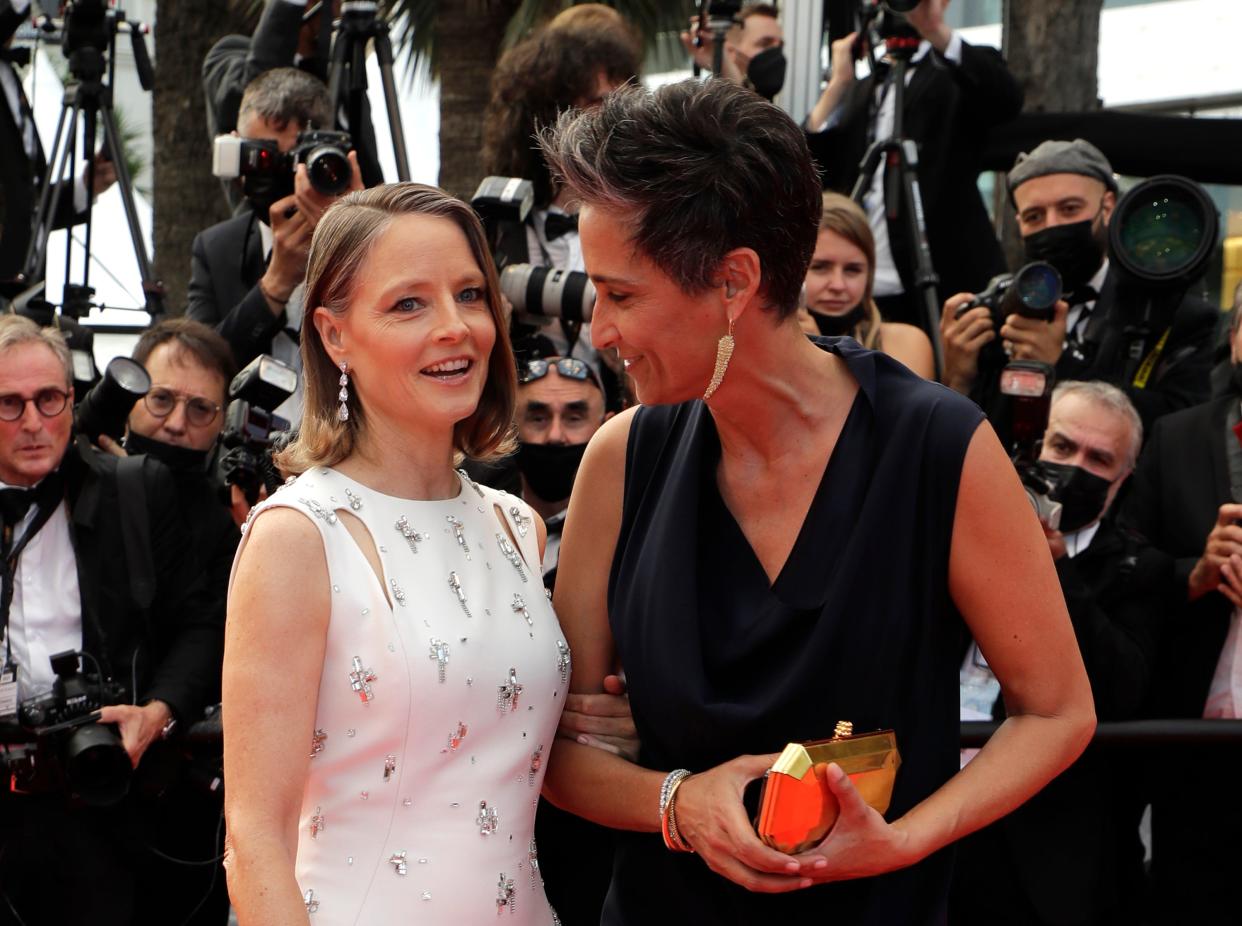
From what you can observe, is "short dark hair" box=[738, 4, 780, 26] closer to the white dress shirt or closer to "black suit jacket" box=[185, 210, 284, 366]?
"black suit jacket" box=[185, 210, 284, 366]

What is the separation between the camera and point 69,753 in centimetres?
360

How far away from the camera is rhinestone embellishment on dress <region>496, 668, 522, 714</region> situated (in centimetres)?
223

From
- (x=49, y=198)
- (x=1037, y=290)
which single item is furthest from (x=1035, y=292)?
(x=49, y=198)

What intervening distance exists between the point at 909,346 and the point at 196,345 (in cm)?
193

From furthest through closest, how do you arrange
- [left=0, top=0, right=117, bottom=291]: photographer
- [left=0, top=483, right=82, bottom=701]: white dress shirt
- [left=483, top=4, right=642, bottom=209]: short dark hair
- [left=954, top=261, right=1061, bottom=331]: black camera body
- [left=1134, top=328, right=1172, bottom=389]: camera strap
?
[left=0, top=0, right=117, bottom=291]: photographer < [left=483, top=4, right=642, bottom=209]: short dark hair < [left=1134, top=328, right=1172, bottom=389]: camera strap < [left=954, top=261, right=1061, bottom=331]: black camera body < [left=0, top=483, right=82, bottom=701]: white dress shirt

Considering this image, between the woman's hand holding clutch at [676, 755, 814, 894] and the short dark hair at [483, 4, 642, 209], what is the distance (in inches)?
107

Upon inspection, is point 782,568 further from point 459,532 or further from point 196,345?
point 196,345

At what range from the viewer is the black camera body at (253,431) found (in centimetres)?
380

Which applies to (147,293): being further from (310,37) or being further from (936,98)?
(936,98)

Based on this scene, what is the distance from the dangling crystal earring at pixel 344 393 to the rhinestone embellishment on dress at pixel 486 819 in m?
0.58

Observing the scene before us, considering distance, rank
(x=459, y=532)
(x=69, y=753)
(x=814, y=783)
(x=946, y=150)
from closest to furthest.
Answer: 1. (x=814, y=783)
2. (x=459, y=532)
3. (x=69, y=753)
4. (x=946, y=150)

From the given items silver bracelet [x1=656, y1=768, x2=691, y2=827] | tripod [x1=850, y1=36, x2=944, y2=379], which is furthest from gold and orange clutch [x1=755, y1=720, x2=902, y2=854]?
tripod [x1=850, y1=36, x2=944, y2=379]

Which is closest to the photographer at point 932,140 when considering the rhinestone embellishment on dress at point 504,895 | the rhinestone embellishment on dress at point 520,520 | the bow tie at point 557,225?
the bow tie at point 557,225

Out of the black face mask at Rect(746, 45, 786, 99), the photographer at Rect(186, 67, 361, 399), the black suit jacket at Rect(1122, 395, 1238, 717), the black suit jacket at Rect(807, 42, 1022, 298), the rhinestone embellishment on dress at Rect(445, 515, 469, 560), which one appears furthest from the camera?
the black suit jacket at Rect(807, 42, 1022, 298)
